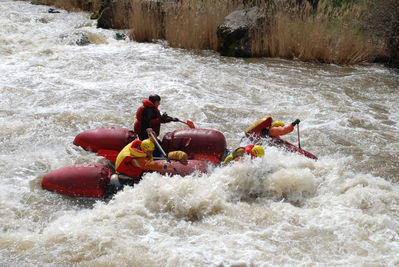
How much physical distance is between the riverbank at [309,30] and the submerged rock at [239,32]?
0.09 m

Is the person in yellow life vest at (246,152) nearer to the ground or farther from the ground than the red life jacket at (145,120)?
nearer to the ground

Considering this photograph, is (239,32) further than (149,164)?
Yes

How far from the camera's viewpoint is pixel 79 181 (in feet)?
11.7

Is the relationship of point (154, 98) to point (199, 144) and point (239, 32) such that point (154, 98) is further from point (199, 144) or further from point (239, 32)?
point (239, 32)

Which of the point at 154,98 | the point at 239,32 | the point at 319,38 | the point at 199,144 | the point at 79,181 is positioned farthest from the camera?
the point at 239,32

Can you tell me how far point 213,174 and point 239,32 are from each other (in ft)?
18.7

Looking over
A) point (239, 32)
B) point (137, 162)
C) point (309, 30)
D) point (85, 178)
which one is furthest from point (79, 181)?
point (309, 30)

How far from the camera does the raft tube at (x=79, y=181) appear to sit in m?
3.56

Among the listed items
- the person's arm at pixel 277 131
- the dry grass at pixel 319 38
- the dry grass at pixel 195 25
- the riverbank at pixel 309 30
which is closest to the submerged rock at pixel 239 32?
the riverbank at pixel 309 30

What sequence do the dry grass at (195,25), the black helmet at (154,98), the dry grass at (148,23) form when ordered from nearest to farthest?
the black helmet at (154,98)
the dry grass at (195,25)
the dry grass at (148,23)

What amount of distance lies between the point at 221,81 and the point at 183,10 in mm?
3047

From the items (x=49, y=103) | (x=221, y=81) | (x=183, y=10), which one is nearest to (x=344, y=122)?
(x=221, y=81)

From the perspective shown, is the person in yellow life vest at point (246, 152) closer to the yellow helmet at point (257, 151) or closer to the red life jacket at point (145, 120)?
the yellow helmet at point (257, 151)

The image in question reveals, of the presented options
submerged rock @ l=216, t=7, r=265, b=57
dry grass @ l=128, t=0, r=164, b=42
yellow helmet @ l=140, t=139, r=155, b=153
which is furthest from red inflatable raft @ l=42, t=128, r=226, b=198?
dry grass @ l=128, t=0, r=164, b=42
